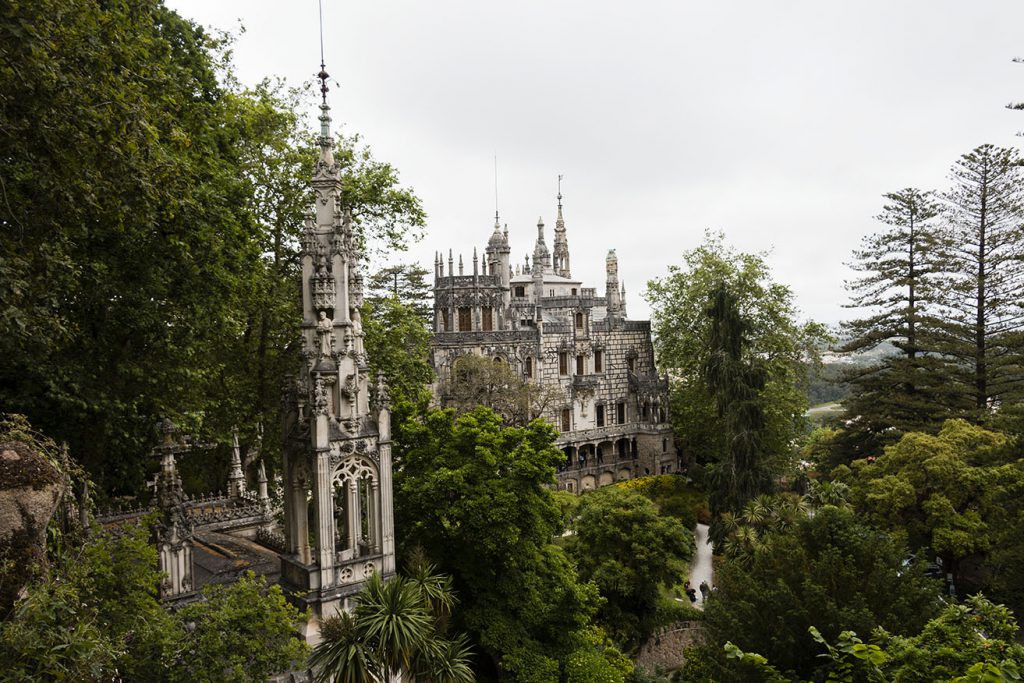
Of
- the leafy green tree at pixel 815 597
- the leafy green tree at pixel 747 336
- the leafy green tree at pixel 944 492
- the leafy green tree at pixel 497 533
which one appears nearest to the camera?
the leafy green tree at pixel 815 597

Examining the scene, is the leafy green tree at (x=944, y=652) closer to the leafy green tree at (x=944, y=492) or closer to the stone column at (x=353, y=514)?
the stone column at (x=353, y=514)

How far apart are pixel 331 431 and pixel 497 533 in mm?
4838

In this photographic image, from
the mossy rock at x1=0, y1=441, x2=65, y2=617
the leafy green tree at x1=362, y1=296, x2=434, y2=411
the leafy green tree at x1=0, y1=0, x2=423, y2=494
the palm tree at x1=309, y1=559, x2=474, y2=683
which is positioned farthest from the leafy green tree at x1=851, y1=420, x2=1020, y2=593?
the mossy rock at x1=0, y1=441, x2=65, y2=617

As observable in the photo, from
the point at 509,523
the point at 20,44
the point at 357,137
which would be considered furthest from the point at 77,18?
the point at 357,137

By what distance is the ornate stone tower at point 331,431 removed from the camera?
35.3 ft

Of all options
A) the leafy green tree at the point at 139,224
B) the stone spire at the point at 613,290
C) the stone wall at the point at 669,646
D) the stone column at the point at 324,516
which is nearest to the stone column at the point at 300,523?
the stone column at the point at 324,516

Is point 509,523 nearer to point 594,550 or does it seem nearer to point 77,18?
point 594,550

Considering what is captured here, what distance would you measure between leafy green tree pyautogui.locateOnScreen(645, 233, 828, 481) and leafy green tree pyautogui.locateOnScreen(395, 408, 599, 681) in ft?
63.2

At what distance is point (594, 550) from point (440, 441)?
7.63 m

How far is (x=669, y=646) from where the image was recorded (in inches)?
812

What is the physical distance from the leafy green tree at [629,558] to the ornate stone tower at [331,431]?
31.9ft

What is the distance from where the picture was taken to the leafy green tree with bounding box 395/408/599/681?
46.4 feet

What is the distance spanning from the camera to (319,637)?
10.4 metres

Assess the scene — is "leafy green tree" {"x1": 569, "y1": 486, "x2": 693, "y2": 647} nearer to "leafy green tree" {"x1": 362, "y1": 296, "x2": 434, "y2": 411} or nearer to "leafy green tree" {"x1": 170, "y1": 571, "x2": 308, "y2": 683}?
"leafy green tree" {"x1": 362, "y1": 296, "x2": 434, "y2": 411}
